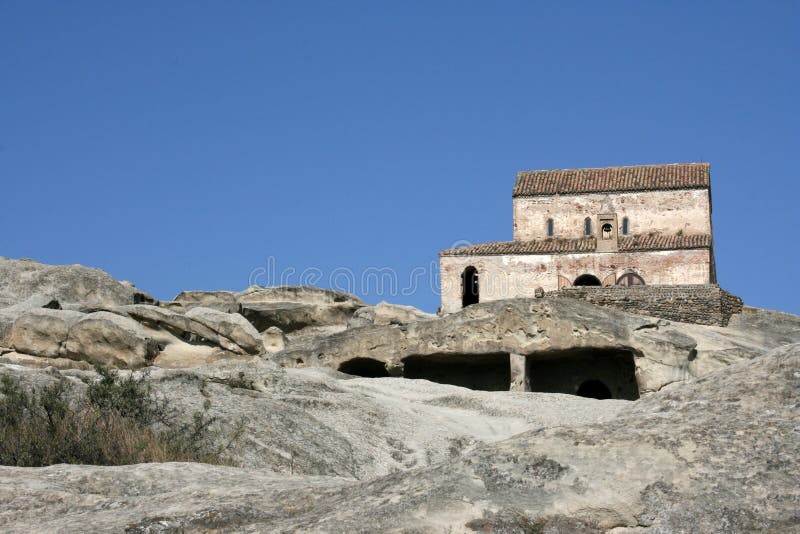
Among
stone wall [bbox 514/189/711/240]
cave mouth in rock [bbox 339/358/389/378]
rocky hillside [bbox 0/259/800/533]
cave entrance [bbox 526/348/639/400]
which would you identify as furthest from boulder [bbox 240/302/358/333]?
stone wall [bbox 514/189/711/240]

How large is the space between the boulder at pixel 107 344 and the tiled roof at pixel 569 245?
951 inches

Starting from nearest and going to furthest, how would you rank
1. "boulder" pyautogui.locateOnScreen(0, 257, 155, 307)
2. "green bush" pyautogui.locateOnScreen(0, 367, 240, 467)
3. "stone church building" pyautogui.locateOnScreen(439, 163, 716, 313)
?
A: "green bush" pyautogui.locateOnScreen(0, 367, 240, 467) → "boulder" pyautogui.locateOnScreen(0, 257, 155, 307) → "stone church building" pyautogui.locateOnScreen(439, 163, 716, 313)

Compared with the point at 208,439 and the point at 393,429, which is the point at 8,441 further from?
the point at 393,429

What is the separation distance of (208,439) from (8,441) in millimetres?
2544

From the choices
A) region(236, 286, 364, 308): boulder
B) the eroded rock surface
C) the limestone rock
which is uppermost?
region(236, 286, 364, 308): boulder

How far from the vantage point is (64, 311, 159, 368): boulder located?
19.5 metres

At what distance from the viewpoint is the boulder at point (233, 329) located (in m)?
22.0

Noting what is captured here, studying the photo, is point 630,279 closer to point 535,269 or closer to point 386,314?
point 535,269

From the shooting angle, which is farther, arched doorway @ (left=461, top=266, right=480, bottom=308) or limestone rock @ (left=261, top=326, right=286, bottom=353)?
arched doorway @ (left=461, top=266, right=480, bottom=308)

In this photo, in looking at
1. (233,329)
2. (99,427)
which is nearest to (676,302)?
(233,329)

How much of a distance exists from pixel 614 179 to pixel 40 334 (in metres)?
29.5

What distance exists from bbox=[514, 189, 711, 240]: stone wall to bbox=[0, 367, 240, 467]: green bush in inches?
1329

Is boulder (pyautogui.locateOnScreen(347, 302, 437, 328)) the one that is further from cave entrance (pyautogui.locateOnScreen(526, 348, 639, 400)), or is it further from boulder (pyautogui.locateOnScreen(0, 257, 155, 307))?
cave entrance (pyautogui.locateOnScreen(526, 348, 639, 400))

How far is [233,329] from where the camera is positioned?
22062 millimetres
